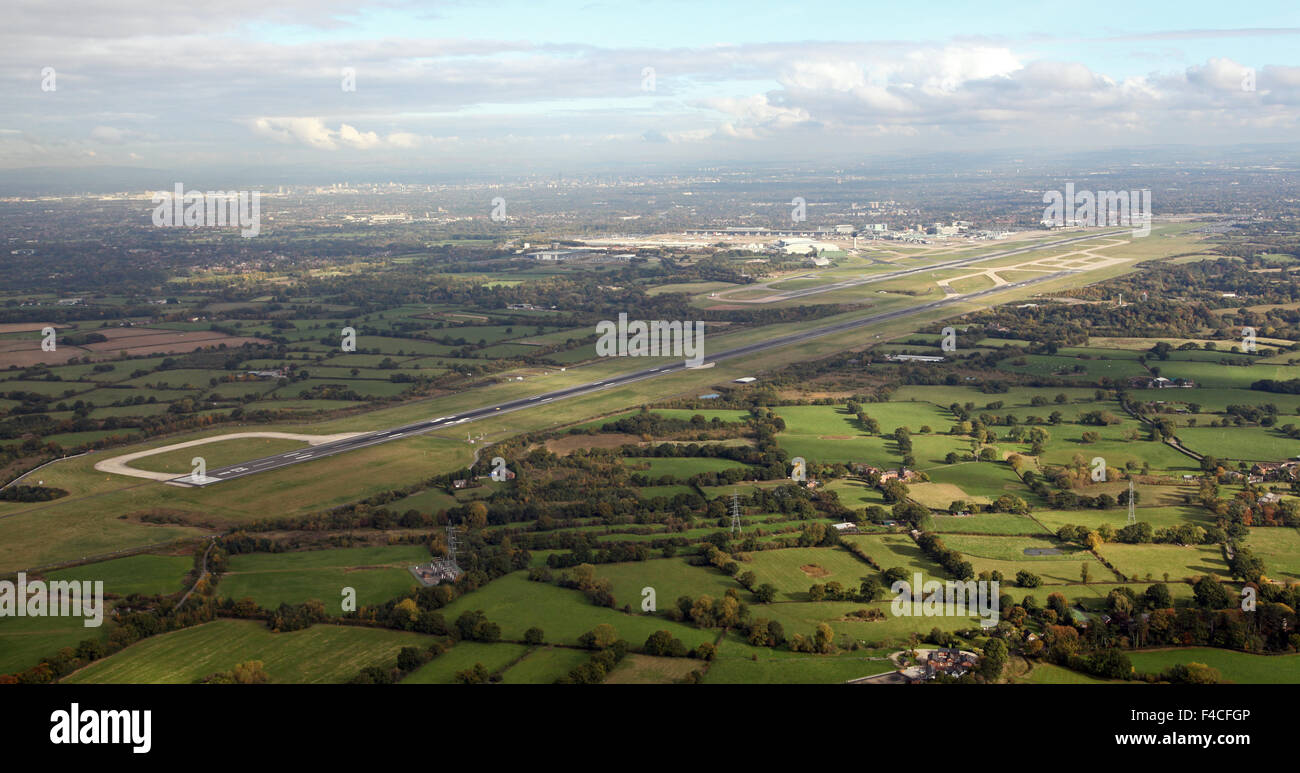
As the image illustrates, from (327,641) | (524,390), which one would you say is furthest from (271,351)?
(327,641)

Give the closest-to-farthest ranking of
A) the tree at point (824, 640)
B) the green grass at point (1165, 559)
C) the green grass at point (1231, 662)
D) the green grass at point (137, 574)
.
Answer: the green grass at point (1231, 662)
the tree at point (824, 640)
the green grass at point (1165, 559)
the green grass at point (137, 574)

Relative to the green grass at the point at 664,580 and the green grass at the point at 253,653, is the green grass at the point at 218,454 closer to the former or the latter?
the green grass at the point at 253,653

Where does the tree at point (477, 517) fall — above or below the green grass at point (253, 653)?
above

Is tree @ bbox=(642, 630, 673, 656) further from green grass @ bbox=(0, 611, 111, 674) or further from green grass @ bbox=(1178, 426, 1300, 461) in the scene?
green grass @ bbox=(1178, 426, 1300, 461)

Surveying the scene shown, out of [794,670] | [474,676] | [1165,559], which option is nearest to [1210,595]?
[1165,559]

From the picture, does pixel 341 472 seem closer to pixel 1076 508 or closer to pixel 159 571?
pixel 159 571
